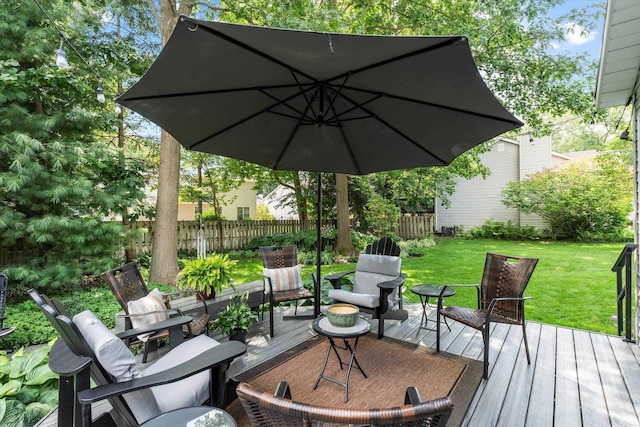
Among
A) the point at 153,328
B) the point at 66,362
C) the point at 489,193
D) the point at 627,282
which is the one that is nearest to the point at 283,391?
the point at 66,362

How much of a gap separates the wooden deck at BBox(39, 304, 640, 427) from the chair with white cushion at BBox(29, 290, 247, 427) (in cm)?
91

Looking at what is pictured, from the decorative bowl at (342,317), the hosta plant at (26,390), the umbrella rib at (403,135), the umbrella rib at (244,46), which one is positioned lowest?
the hosta plant at (26,390)

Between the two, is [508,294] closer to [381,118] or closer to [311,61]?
[381,118]

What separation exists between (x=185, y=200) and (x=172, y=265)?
5623 millimetres

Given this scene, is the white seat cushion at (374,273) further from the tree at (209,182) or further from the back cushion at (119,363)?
the tree at (209,182)

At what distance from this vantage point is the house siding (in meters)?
13.7

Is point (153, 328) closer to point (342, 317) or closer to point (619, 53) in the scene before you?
point (342, 317)

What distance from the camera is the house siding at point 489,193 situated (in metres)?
13.7

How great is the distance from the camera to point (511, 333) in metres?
3.63

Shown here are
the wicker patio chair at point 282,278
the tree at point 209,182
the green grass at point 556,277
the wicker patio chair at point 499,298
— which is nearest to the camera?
the wicker patio chair at point 499,298

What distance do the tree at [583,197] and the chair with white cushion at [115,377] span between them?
1354 centimetres

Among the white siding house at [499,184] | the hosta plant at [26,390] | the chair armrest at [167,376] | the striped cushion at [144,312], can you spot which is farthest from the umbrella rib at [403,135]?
the white siding house at [499,184]

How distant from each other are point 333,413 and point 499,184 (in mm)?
15487

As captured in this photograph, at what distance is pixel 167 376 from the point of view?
1.52 meters
